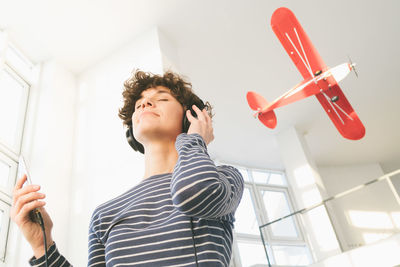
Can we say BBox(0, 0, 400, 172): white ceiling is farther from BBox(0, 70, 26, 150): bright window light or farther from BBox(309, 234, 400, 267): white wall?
BBox(309, 234, 400, 267): white wall

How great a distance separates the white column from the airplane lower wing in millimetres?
1254

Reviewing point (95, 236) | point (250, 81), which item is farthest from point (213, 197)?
point (250, 81)

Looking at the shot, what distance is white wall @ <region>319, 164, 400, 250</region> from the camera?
4594 mm

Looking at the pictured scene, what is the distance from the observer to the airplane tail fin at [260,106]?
5.88 meters

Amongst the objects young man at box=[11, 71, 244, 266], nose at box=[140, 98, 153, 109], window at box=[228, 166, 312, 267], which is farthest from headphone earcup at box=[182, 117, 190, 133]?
window at box=[228, 166, 312, 267]

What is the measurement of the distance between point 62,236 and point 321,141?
7.34 m

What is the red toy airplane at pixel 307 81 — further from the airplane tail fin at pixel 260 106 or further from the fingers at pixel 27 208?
the fingers at pixel 27 208

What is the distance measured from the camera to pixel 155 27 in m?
4.34

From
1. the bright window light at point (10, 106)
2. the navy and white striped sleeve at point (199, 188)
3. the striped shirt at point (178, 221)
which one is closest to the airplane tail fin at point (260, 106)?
the bright window light at point (10, 106)

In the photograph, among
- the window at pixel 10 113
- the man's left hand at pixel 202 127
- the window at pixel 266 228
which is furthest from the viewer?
the window at pixel 266 228

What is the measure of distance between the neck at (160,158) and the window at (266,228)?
11.4ft

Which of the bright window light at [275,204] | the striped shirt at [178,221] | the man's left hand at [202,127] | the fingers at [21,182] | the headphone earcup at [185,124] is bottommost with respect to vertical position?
the striped shirt at [178,221]

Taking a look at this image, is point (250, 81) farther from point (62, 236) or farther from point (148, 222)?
point (148, 222)

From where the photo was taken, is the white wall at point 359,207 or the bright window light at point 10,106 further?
the white wall at point 359,207
